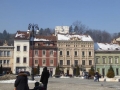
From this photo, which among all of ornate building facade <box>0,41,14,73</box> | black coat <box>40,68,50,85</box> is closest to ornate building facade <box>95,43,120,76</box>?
ornate building facade <box>0,41,14,73</box>

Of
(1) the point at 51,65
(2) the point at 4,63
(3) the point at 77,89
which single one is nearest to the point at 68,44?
(1) the point at 51,65

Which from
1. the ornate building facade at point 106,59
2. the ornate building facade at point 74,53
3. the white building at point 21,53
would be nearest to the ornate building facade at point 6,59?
the white building at point 21,53

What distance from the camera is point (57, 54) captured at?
64188mm

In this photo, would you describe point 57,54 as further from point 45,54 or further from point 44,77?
point 44,77

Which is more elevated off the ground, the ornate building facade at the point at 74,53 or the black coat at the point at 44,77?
the ornate building facade at the point at 74,53

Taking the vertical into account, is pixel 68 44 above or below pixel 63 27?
below

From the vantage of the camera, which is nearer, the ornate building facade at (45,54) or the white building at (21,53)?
the white building at (21,53)

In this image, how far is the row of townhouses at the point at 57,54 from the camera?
63.4 m

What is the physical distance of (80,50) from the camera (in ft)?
214

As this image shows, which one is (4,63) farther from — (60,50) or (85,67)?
(85,67)

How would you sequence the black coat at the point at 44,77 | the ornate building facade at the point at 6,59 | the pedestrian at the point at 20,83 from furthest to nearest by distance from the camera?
the ornate building facade at the point at 6,59 < the black coat at the point at 44,77 < the pedestrian at the point at 20,83

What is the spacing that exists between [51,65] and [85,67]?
8.42 meters

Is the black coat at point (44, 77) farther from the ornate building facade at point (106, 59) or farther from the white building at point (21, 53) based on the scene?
the ornate building facade at point (106, 59)

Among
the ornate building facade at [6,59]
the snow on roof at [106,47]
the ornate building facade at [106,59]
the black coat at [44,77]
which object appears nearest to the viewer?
the black coat at [44,77]
